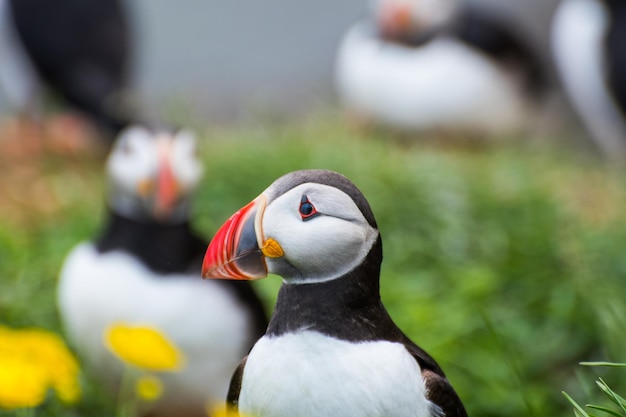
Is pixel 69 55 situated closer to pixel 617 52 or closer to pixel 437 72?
pixel 437 72

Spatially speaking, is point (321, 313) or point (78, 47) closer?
point (321, 313)

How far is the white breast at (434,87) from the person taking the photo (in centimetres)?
582

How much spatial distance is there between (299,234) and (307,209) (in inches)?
1.4

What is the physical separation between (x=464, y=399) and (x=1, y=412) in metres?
1.18

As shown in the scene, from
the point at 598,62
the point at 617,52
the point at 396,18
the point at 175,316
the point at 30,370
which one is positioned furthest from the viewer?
the point at 396,18

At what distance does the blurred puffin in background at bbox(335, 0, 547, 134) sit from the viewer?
5.80 metres

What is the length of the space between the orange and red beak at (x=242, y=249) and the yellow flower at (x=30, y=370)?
0.48m

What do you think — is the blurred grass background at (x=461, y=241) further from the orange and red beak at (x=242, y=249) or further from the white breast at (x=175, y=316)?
the orange and red beak at (x=242, y=249)

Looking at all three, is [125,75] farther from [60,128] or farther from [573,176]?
[573,176]

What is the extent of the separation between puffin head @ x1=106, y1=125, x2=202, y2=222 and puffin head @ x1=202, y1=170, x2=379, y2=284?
125cm

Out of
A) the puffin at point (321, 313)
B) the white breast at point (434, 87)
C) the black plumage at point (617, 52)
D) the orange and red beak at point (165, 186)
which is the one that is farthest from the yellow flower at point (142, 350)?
the white breast at point (434, 87)

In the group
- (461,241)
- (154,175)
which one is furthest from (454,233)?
(154,175)

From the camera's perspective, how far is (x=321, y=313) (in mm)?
1452

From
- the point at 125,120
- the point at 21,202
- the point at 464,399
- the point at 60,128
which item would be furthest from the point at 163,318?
the point at 60,128
